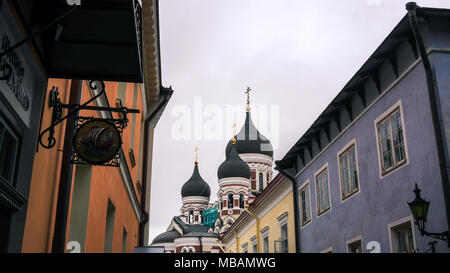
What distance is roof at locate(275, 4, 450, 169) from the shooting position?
10.6 m

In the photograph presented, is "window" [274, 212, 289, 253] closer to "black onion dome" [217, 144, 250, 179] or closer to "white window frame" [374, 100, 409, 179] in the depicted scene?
"white window frame" [374, 100, 409, 179]

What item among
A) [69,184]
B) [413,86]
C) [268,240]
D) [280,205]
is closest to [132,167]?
[69,184]

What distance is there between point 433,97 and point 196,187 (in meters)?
62.2

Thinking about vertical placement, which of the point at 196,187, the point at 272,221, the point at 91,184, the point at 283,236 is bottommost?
the point at 91,184

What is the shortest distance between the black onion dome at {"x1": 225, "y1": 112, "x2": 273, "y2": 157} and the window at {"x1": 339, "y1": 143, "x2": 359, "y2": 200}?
48446mm

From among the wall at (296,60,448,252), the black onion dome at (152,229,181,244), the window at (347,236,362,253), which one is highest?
the black onion dome at (152,229,181,244)

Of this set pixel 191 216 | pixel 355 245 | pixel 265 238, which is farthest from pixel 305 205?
pixel 191 216

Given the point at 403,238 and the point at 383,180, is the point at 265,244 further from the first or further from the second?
the point at 403,238

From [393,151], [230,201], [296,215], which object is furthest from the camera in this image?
[230,201]

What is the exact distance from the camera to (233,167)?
6131 centimetres

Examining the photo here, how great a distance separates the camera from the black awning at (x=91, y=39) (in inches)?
178

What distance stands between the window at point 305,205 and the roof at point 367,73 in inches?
64.8

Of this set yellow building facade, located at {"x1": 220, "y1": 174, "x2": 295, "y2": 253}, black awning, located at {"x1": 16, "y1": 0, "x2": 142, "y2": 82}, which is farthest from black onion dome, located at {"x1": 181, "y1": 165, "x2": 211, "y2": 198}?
black awning, located at {"x1": 16, "y1": 0, "x2": 142, "y2": 82}

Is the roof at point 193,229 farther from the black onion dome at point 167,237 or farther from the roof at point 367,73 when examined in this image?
the roof at point 367,73
